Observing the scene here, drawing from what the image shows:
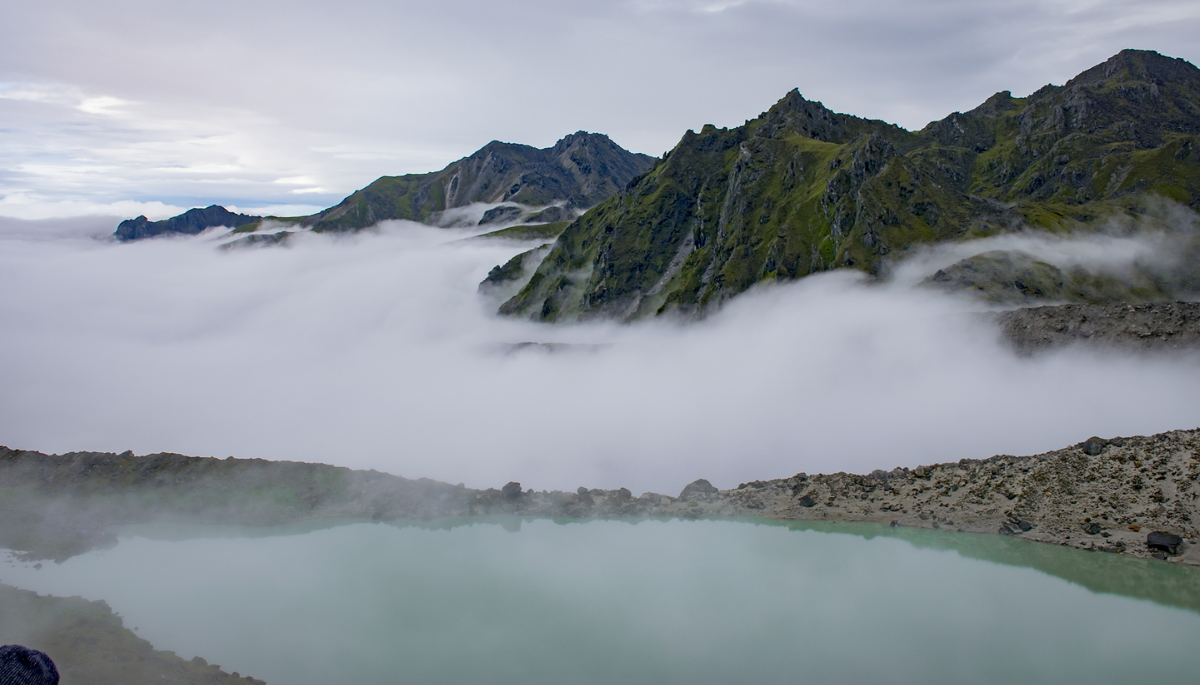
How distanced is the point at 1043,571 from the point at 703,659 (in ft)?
92.9

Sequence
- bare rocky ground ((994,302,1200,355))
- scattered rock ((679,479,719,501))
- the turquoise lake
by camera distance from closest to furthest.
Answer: the turquoise lake < scattered rock ((679,479,719,501)) < bare rocky ground ((994,302,1200,355))

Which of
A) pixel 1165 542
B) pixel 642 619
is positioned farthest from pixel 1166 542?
pixel 642 619

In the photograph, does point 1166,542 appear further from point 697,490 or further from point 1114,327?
point 1114,327

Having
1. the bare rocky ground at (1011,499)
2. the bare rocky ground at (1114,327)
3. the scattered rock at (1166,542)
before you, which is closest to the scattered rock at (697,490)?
the bare rocky ground at (1011,499)

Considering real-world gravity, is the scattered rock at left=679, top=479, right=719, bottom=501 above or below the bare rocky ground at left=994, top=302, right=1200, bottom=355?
below

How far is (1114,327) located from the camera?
80.9 meters

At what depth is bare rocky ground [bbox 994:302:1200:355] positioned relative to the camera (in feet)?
246

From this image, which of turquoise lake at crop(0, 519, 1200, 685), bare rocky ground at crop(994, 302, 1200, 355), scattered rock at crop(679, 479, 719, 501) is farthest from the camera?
bare rocky ground at crop(994, 302, 1200, 355)

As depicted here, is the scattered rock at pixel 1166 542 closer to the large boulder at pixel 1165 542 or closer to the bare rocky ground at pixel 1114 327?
the large boulder at pixel 1165 542

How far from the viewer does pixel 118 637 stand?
148 feet

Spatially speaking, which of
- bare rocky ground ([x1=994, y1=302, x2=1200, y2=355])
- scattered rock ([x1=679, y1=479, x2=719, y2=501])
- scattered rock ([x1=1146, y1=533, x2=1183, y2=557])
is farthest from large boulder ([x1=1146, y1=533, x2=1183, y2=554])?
bare rocky ground ([x1=994, y1=302, x2=1200, y2=355])

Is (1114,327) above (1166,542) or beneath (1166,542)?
above

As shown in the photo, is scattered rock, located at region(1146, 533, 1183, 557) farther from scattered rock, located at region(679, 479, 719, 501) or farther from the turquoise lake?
scattered rock, located at region(679, 479, 719, 501)

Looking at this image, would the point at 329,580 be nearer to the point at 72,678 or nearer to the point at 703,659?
the point at 72,678
